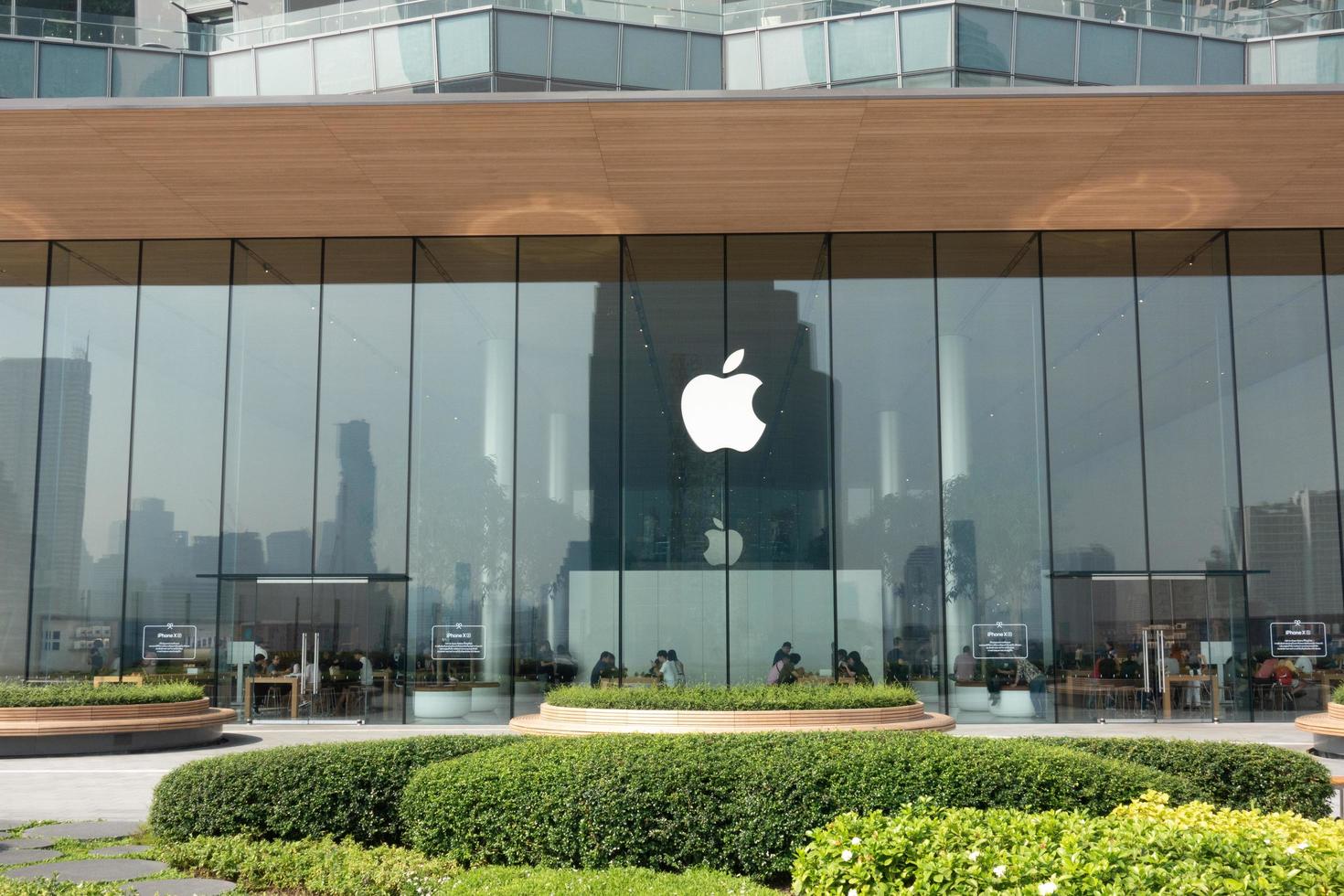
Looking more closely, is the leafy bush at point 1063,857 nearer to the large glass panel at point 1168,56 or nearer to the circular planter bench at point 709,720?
the circular planter bench at point 709,720

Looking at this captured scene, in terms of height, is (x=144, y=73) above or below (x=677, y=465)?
above

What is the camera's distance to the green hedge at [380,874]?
6.09m

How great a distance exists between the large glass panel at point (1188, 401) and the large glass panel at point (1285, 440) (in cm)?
28

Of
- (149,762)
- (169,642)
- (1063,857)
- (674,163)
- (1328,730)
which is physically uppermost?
(674,163)

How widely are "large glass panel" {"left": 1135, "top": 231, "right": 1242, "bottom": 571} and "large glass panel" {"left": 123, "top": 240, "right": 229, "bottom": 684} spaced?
1526cm

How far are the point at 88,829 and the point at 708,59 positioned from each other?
13420 millimetres

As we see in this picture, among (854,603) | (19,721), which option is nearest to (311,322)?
(19,721)

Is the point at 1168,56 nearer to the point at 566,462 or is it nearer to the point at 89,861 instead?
the point at 566,462

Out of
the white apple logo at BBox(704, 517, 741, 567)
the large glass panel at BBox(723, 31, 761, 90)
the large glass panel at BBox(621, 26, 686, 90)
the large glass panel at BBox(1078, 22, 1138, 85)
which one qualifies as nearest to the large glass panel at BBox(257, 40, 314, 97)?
the large glass panel at BBox(621, 26, 686, 90)

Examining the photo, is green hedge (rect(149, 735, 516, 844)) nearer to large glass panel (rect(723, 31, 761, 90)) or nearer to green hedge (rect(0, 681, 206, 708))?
green hedge (rect(0, 681, 206, 708))

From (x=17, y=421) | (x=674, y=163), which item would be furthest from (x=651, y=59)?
(x=17, y=421)

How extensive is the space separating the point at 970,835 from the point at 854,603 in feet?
48.1

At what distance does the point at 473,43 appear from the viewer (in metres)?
18.0

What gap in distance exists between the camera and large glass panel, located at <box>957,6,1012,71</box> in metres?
17.8
